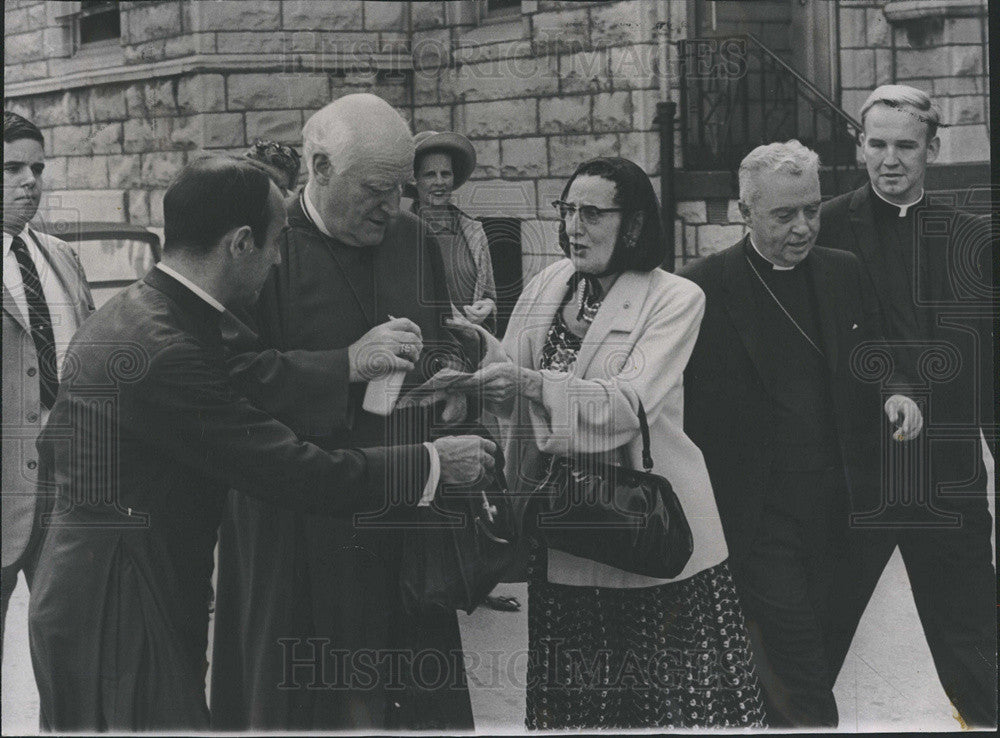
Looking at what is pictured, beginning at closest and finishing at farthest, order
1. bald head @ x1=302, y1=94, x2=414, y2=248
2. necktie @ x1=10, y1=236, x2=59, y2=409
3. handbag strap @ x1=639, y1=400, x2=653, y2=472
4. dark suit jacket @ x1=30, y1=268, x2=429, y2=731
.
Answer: dark suit jacket @ x1=30, y1=268, x2=429, y2=731
bald head @ x1=302, y1=94, x2=414, y2=248
handbag strap @ x1=639, y1=400, x2=653, y2=472
necktie @ x1=10, y1=236, x2=59, y2=409

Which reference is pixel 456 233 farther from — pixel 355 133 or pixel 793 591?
pixel 793 591

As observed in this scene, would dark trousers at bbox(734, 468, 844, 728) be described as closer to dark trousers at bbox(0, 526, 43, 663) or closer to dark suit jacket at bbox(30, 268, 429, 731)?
dark suit jacket at bbox(30, 268, 429, 731)

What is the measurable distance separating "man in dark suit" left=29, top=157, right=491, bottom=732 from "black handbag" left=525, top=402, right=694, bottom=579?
0.56 m

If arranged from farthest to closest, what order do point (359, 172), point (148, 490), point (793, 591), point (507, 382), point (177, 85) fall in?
point (177, 85) < point (793, 591) < point (507, 382) < point (359, 172) < point (148, 490)

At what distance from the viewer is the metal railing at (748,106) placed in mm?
4555

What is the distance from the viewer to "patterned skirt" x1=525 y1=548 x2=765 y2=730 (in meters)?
4.40

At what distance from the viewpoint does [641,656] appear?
4.43m

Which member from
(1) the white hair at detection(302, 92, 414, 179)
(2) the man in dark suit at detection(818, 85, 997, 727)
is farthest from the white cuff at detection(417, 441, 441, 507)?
(2) the man in dark suit at detection(818, 85, 997, 727)

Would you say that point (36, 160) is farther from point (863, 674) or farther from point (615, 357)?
point (863, 674)

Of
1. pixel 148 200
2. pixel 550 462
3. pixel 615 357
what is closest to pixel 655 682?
pixel 550 462

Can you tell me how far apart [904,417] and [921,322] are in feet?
1.09

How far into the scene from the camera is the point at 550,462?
14.5ft

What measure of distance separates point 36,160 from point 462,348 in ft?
5.36

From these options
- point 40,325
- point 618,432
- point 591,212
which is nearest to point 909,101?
point 591,212
